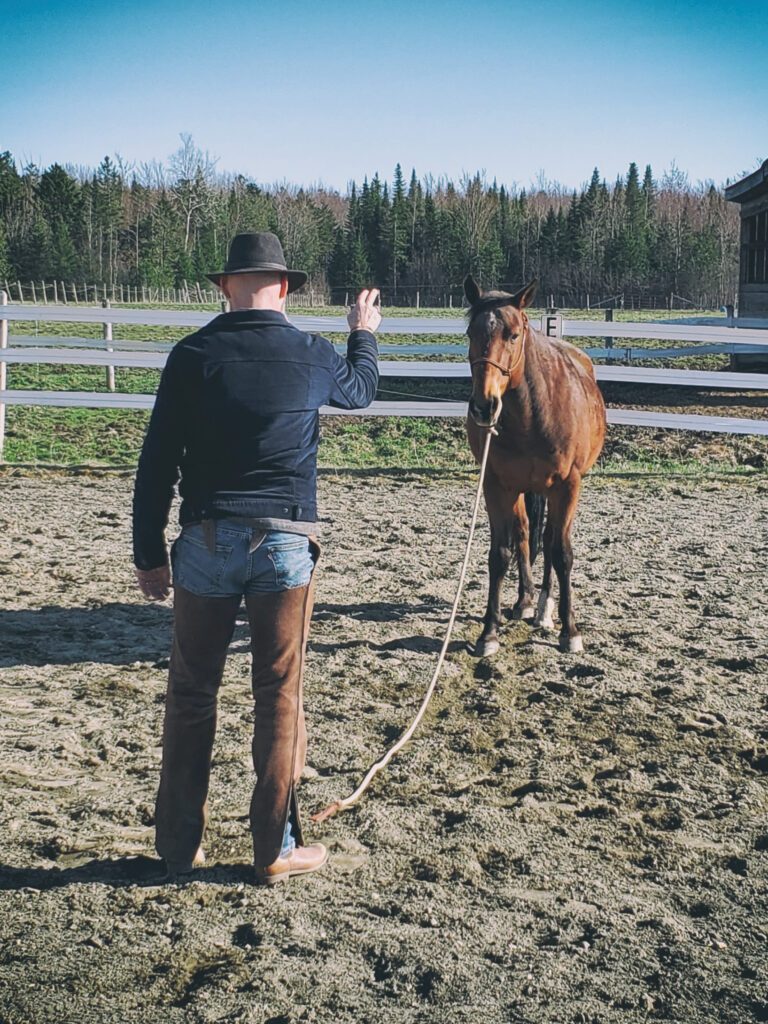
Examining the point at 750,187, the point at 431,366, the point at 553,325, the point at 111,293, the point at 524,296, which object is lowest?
the point at 431,366

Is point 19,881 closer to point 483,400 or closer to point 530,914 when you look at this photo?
point 530,914

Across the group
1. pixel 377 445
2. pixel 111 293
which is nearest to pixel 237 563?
pixel 377 445

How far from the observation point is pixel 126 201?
108250 mm

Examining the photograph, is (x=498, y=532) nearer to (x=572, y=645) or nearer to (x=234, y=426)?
(x=572, y=645)

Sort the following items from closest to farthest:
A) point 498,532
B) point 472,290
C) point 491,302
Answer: point 491,302 < point 472,290 < point 498,532

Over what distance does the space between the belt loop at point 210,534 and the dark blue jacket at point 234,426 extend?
30 mm

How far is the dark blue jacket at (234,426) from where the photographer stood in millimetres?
3107

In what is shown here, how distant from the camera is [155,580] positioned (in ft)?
10.9

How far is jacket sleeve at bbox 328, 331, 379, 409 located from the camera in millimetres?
3361

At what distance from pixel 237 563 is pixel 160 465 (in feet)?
1.34

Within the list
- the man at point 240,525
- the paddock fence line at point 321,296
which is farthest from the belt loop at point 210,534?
the paddock fence line at point 321,296

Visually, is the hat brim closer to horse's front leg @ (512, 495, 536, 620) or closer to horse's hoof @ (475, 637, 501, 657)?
horse's hoof @ (475, 637, 501, 657)

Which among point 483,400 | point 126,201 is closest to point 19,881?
point 483,400

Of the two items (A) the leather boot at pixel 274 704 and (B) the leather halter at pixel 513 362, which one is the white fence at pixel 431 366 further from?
(A) the leather boot at pixel 274 704
